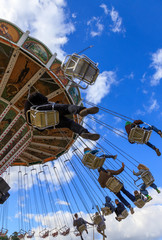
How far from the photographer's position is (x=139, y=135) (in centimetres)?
459

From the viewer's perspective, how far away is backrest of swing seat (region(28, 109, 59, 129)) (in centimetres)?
387

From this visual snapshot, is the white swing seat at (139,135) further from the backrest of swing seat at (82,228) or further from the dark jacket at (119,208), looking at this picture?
the backrest of swing seat at (82,228)

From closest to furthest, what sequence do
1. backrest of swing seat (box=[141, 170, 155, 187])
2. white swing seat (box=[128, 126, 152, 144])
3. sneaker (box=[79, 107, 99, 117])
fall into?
sneaker (box=[79, 107, 99, 117]) → white swing seat (box=[128, 126, 152, 144]) → backrest of swing seat (box=[141, 170, 155, 187])

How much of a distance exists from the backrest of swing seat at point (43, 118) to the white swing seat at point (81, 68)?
87 centimetres

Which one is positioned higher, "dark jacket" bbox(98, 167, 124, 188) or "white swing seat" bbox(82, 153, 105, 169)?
"white swing seat" bbox(82, 153, 105, 169)

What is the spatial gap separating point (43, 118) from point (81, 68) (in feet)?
3.98

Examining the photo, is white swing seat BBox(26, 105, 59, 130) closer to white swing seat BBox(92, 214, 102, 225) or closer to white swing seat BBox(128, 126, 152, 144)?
white swing seat BBox(128, 126, 152, 144)

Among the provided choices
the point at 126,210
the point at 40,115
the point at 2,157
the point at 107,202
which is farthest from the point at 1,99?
the point at 126,210

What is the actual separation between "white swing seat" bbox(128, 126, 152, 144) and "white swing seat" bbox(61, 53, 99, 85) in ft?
5.06

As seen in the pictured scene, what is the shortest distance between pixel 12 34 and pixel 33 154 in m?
7.18

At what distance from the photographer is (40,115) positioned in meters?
3.86

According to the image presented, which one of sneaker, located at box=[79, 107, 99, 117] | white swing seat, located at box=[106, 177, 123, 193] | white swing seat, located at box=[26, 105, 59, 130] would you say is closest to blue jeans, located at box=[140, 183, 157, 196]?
white swing seat, located at box=[106, 177, 123, 193]

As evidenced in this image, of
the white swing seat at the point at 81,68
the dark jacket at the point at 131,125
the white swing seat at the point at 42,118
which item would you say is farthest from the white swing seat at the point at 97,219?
the white swing seat at the point at 81,68

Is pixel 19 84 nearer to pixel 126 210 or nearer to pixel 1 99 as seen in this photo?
pixel 1 99
